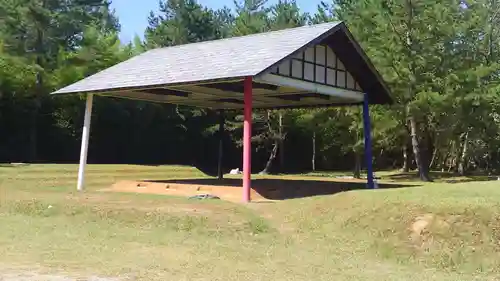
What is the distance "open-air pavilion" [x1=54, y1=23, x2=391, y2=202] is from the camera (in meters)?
14.2

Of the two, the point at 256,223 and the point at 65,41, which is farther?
the point at 65,41

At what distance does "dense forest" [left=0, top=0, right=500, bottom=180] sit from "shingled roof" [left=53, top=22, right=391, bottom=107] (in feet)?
16.6

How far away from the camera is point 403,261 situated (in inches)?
342

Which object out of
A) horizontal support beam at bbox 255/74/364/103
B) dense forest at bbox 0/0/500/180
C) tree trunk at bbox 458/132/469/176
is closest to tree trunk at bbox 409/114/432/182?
dense forest at bbox 0/0/500/180

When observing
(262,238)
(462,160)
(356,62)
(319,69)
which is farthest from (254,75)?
(462,160)

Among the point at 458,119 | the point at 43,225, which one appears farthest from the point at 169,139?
the point at 43,225

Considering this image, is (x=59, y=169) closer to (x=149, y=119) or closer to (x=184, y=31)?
(x=149, y=119)

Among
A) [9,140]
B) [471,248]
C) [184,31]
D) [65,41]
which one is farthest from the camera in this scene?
[184,31]

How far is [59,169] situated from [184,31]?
69.2 feet

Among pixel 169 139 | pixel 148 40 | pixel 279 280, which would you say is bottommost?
pixel 279 280

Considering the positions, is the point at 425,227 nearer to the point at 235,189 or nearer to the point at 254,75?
the point at 254,75

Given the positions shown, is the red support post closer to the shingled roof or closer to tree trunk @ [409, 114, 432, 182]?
the shingled roof

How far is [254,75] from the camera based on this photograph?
515 inches

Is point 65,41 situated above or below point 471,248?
above
